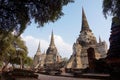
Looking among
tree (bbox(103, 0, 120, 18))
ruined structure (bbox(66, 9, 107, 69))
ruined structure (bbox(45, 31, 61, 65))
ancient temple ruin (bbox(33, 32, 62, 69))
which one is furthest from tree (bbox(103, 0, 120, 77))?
ruined structure (bbox(45, 31, 61, 65))

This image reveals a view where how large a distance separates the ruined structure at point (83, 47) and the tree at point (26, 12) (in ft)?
119

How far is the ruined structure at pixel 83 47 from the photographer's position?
5142cm

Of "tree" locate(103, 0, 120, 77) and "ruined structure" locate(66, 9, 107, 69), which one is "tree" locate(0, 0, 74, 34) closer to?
"tree" locate(103, 0, 120, 77)

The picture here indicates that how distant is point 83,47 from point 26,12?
4747 cm

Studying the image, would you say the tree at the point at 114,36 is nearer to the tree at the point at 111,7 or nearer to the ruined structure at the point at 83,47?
the tree at the point at 111,7

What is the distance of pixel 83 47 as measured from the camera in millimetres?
57281

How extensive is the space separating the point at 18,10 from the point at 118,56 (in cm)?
637

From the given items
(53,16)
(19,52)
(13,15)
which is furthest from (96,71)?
(19,52)

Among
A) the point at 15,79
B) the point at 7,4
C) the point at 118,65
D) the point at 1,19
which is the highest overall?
Result: the point at 7,4

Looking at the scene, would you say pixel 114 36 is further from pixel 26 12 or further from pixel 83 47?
pixel 83 47

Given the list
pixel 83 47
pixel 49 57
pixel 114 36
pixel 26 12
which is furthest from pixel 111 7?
pixel 49 57

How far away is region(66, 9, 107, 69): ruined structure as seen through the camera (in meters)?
51.4

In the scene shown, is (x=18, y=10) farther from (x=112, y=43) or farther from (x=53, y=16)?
(x=112, y=43)

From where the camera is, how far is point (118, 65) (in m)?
10.6
